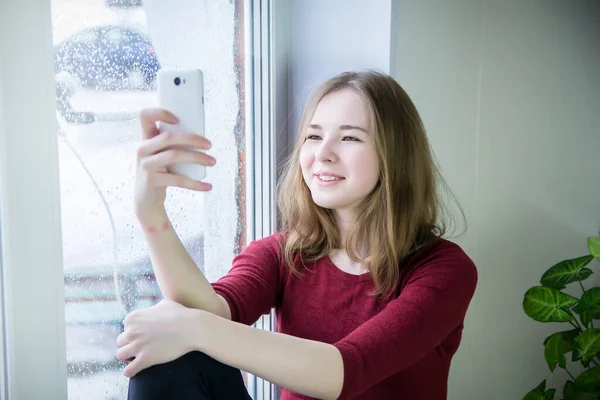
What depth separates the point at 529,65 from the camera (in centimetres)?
167

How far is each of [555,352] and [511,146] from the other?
0.56m

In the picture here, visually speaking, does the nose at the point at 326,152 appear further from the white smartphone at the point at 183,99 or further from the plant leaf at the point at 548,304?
the plant leaf at the point at 548,304

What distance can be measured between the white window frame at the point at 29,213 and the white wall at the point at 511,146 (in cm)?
88

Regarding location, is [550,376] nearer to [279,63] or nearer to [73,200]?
[279,63]

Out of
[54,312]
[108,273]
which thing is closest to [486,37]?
[108,273]

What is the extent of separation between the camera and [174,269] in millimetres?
1013

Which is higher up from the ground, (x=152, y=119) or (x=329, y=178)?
(x=152, y=119)

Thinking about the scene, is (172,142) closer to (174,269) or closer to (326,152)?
(174,269)

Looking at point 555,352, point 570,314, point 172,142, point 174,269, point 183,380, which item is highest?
point 172,142

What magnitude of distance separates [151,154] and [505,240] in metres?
1.14

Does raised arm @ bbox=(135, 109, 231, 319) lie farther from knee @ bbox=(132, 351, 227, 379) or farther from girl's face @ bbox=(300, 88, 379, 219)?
girl's face @ bbox=(300, 88, 379, 219)

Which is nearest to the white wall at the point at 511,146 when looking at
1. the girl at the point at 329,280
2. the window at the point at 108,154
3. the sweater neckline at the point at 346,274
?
the girl at the point at 329,280

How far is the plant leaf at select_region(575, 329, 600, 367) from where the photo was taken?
1.45 m

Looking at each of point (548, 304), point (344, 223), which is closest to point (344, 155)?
point (344, 223)
